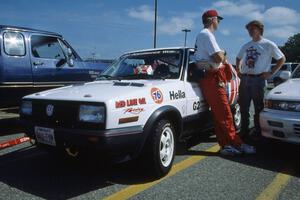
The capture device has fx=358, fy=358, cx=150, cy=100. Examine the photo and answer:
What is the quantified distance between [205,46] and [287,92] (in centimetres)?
123

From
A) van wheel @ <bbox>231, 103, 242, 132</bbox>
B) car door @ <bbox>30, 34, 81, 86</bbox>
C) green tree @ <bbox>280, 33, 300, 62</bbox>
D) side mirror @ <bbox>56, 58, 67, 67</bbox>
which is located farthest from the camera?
green tree @ <bbox>280, 33, 300, 62</bbox>

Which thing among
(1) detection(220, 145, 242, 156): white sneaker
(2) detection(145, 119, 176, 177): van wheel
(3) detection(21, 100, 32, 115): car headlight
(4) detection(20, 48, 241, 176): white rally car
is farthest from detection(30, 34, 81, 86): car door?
(1) detection(220, 145, 242, 156): white sneaker

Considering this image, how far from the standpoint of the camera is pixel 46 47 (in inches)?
282

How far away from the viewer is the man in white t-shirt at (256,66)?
5438 mm

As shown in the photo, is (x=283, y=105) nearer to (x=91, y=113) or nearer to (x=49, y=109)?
(x=91, y=113)

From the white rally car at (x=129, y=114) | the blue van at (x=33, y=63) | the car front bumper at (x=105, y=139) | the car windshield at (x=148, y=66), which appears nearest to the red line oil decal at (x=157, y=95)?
the white rally car at (x=129, y=114)

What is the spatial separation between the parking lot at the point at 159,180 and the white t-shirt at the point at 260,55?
1228 millimetres

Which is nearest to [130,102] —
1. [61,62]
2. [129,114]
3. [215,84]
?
[129,114]

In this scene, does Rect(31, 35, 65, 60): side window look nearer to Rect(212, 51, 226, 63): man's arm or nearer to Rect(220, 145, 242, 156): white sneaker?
Rect(212, 51, 226, 63): man's arm

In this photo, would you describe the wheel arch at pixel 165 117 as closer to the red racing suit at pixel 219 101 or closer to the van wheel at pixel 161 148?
the van wheel at pixel 161 148

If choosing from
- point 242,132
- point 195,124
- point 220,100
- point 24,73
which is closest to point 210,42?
point 220,100

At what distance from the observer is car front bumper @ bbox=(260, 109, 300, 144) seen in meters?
4.34

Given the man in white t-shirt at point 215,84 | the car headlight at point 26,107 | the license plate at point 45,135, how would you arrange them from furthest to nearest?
the man in white t-shirt at point 215,84 → the car headlight at point 26,107 → the license plate at point 45,135

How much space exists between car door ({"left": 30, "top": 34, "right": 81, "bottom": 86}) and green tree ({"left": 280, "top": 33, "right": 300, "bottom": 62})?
216 ft
